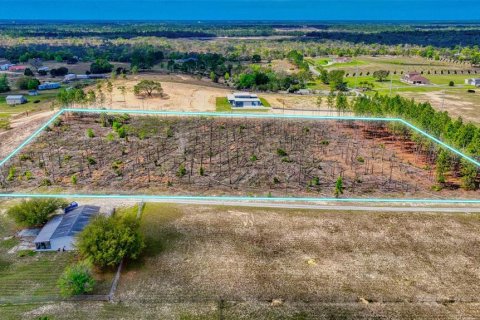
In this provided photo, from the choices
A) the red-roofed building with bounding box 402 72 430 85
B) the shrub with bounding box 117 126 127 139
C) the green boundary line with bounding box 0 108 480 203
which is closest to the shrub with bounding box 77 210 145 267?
the green boundary line with bounding box 0 108 480 203

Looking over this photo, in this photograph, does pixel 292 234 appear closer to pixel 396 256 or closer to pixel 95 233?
pixel 396 256

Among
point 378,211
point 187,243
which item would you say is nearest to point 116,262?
point 187,243

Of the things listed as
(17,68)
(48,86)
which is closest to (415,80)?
(48,86)

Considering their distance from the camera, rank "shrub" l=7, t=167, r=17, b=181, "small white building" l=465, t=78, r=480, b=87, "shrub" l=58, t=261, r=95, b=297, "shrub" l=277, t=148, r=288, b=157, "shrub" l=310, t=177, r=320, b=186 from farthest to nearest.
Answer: "small white building" l=465, t=78, r=480, b=87
"shrub" l=277, t=148, r=288, b=157
"shrub" l=7, t=167, r=17, b=181
"shrub" l=310, t=177, r=320, b=186
"shrub" l=58, t=261, r=95, b=297

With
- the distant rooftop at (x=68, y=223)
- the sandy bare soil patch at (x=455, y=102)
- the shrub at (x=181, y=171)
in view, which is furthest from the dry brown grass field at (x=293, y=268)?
the sandy bare soil patch at (x=455, y=102)

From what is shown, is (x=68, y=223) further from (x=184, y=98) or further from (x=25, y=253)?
(x=184, y=98)

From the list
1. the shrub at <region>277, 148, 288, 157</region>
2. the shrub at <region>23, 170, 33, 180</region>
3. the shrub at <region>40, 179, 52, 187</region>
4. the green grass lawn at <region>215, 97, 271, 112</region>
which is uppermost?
the green grass lawn at <region>215, 97, 271, 112</region>

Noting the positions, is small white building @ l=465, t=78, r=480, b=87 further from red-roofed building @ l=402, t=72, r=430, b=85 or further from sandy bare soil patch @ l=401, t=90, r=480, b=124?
red-roofed building @ l=402, t=72, r=430, b=85

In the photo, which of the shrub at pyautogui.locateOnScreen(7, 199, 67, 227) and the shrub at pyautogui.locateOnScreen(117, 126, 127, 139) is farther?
the shrub at pyautogui.locateOnScreen(117, 126, 127, 139)
